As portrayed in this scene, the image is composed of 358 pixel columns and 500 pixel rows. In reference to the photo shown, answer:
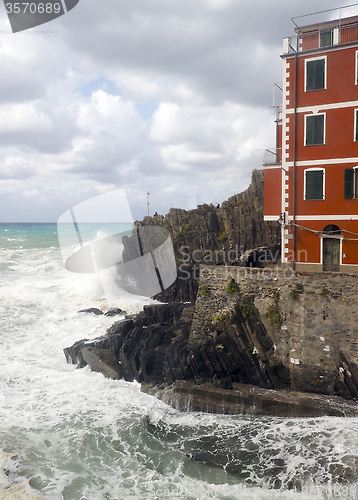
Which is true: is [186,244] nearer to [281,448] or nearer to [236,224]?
[236,224]

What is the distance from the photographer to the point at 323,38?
14250mm

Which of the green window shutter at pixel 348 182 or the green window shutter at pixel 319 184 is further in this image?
the green window shutter at pixel 319 184

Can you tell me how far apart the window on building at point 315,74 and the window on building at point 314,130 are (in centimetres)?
123

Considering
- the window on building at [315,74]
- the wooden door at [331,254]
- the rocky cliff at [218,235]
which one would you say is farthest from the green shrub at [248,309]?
the rocky cliff at [218,235]

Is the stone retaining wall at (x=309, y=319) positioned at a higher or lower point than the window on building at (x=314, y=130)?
lower

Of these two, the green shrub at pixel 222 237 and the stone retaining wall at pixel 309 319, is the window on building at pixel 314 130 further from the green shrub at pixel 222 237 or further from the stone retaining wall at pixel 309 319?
the green shrub at pixel 222 237

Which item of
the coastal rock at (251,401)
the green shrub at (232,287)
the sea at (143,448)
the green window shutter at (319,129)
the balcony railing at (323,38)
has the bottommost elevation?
the sea at (143,448)

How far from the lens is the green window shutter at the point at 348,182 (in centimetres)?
1370

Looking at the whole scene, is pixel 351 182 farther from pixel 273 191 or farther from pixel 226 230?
pixel 226 230

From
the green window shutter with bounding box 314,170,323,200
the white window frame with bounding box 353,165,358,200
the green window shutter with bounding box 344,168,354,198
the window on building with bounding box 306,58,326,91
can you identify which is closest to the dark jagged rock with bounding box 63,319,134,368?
the green window shutter with bounding box 314,170,323,200

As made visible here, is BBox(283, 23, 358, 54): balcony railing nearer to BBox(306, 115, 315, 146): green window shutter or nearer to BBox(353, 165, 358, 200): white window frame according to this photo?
BBox(306, 115, 315, 146): green window shutter

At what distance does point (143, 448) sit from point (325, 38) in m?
17.8

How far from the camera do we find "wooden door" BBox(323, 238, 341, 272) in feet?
46.9

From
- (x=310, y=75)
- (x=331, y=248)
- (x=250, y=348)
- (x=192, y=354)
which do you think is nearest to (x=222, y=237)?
(x=331, y=248)
